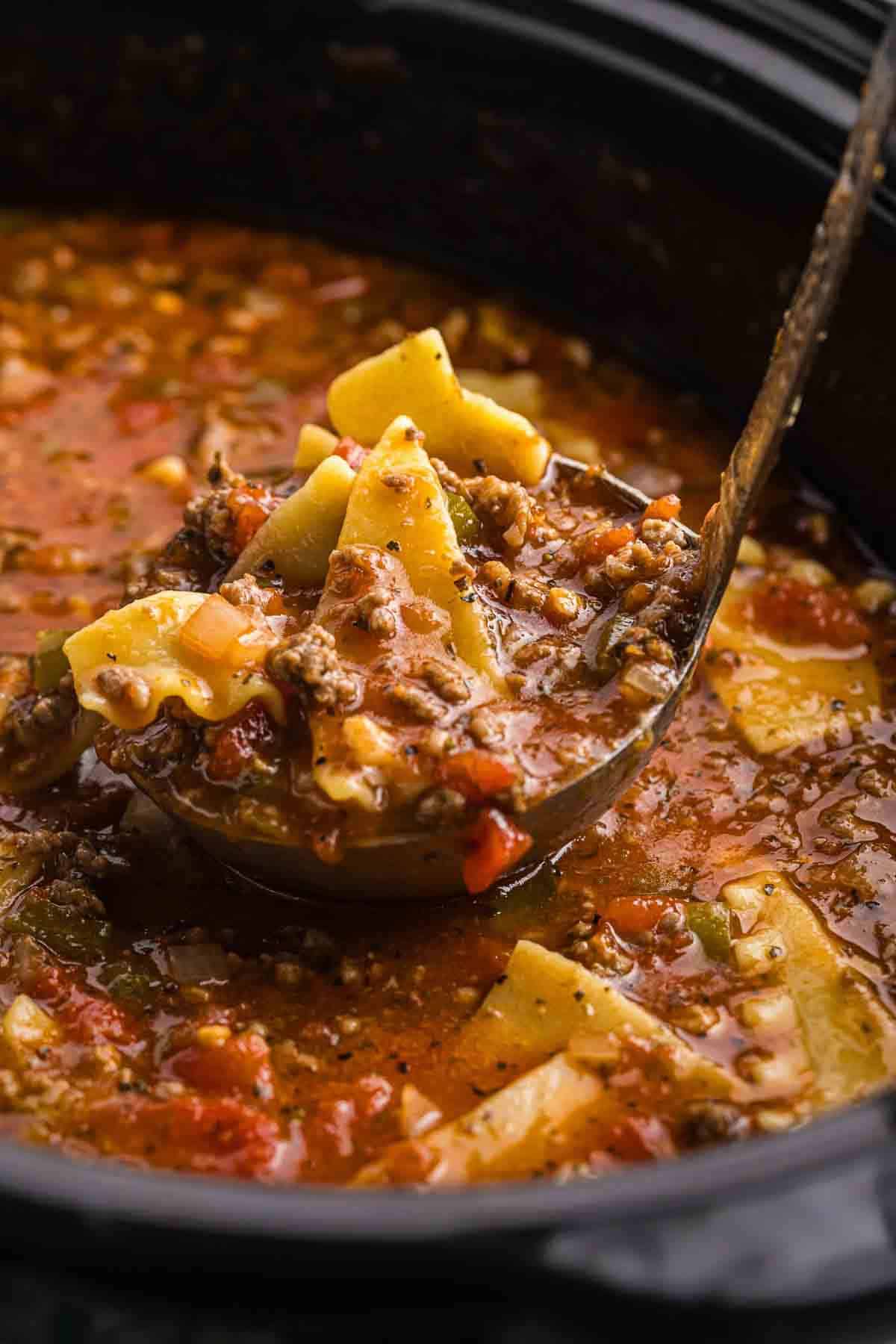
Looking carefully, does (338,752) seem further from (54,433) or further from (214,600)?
(54,433)

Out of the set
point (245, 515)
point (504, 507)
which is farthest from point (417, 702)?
point (245, 515)

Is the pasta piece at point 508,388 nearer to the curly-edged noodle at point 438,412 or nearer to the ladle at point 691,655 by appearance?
the curly-edged noodle at point 438,412

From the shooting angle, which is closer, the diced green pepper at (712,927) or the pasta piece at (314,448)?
the diced green pepper at (712,927)

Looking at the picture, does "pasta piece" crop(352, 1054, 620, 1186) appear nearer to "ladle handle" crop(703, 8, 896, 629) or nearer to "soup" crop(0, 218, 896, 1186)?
"soup" crop(0, 218, 896, 1186)

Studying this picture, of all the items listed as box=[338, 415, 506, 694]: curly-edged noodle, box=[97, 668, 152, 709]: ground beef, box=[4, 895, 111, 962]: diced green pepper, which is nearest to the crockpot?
box=[338, 415, 506, 694]: curly-edged noodle

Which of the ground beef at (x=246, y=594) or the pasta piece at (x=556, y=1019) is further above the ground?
the ground beef at (x=246, y=594)

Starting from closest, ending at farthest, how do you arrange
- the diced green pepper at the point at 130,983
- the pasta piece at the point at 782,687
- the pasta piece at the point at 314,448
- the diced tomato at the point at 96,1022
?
1. the diced tomato at the point at 96,1022
2. the diced green pepper at the point at 130,983
3. the pasta piece at the point at 314,448
4. the pasta piece at the point at 782,687

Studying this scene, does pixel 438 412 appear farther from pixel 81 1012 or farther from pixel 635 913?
pixel 81 1012

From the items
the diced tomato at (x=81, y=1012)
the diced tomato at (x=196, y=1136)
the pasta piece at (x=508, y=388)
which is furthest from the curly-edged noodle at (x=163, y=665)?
the pasta piece at (x=508, y=388)

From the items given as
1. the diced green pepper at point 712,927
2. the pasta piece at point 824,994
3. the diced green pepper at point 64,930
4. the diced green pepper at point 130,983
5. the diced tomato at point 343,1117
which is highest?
the pasta piece at point 824,994
